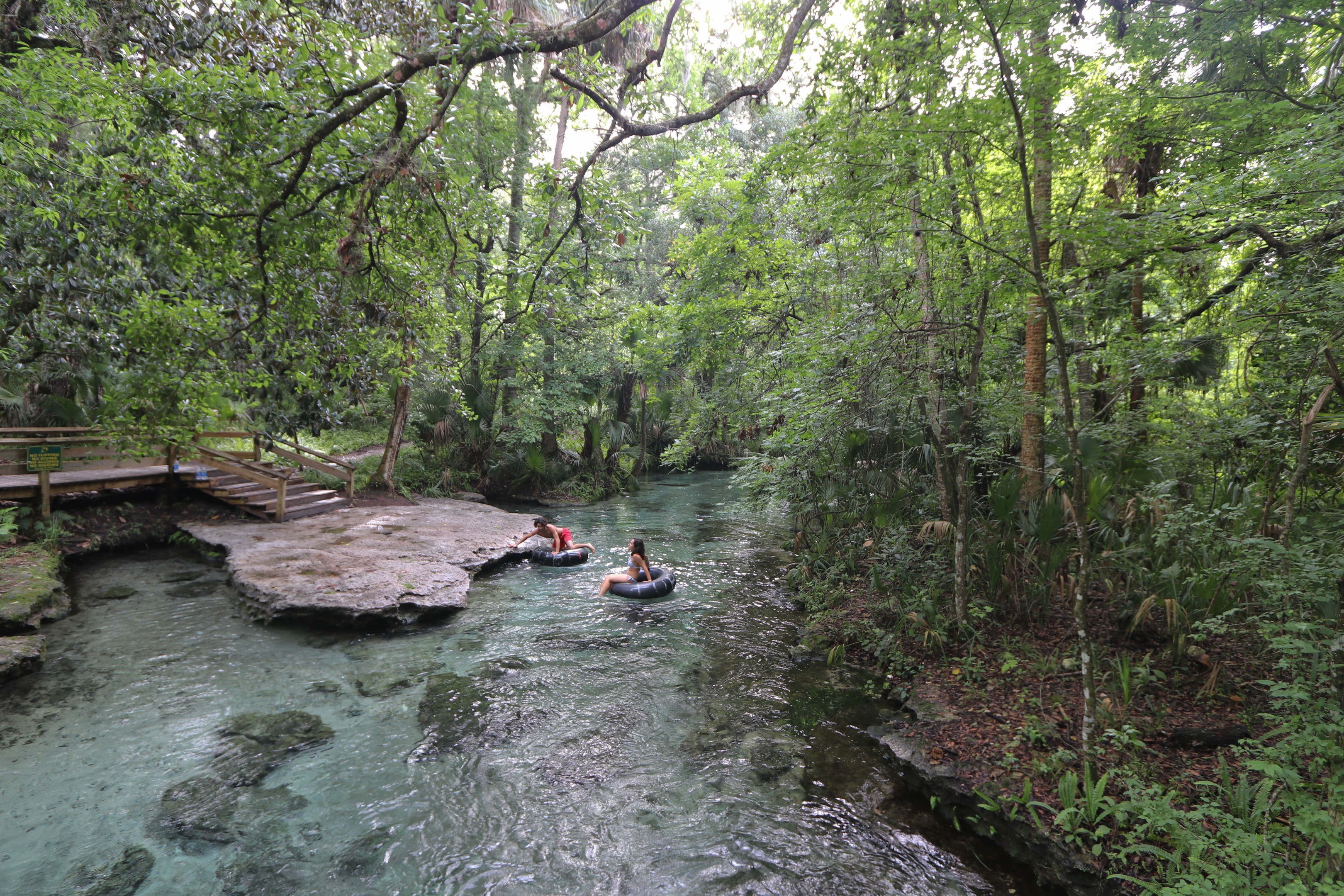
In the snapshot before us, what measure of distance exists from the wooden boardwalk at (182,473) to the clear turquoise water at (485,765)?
8.60 ft

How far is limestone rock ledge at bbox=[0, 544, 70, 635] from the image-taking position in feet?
20.7

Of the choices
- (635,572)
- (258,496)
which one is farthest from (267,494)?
(635,572)

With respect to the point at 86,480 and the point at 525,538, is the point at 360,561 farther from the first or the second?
the point at 86,480

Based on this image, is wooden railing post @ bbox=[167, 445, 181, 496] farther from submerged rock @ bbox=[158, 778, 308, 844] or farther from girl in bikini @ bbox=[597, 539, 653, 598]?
submerged rock @ bbox=[158, 778, 308, 844]

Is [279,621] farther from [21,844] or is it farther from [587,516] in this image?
[587,516]

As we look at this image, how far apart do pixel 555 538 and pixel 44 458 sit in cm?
775

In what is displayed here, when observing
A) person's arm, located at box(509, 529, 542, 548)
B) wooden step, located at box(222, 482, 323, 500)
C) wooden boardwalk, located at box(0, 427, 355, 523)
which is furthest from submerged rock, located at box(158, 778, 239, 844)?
wooden step, located at box(222, 482, 323, 500)

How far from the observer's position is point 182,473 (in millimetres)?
11125

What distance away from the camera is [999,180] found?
5.37m

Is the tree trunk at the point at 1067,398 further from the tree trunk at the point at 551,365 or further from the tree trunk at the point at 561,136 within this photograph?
the tree trunk at the point at 561,136

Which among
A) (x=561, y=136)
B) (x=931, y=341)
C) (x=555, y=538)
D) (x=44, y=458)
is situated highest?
(x=561, y=136)

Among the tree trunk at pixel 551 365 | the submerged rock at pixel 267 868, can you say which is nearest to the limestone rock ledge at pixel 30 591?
the submerged rock at pixel 267 868

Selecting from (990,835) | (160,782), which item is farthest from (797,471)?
(160,782)

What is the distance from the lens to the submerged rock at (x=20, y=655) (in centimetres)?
550
